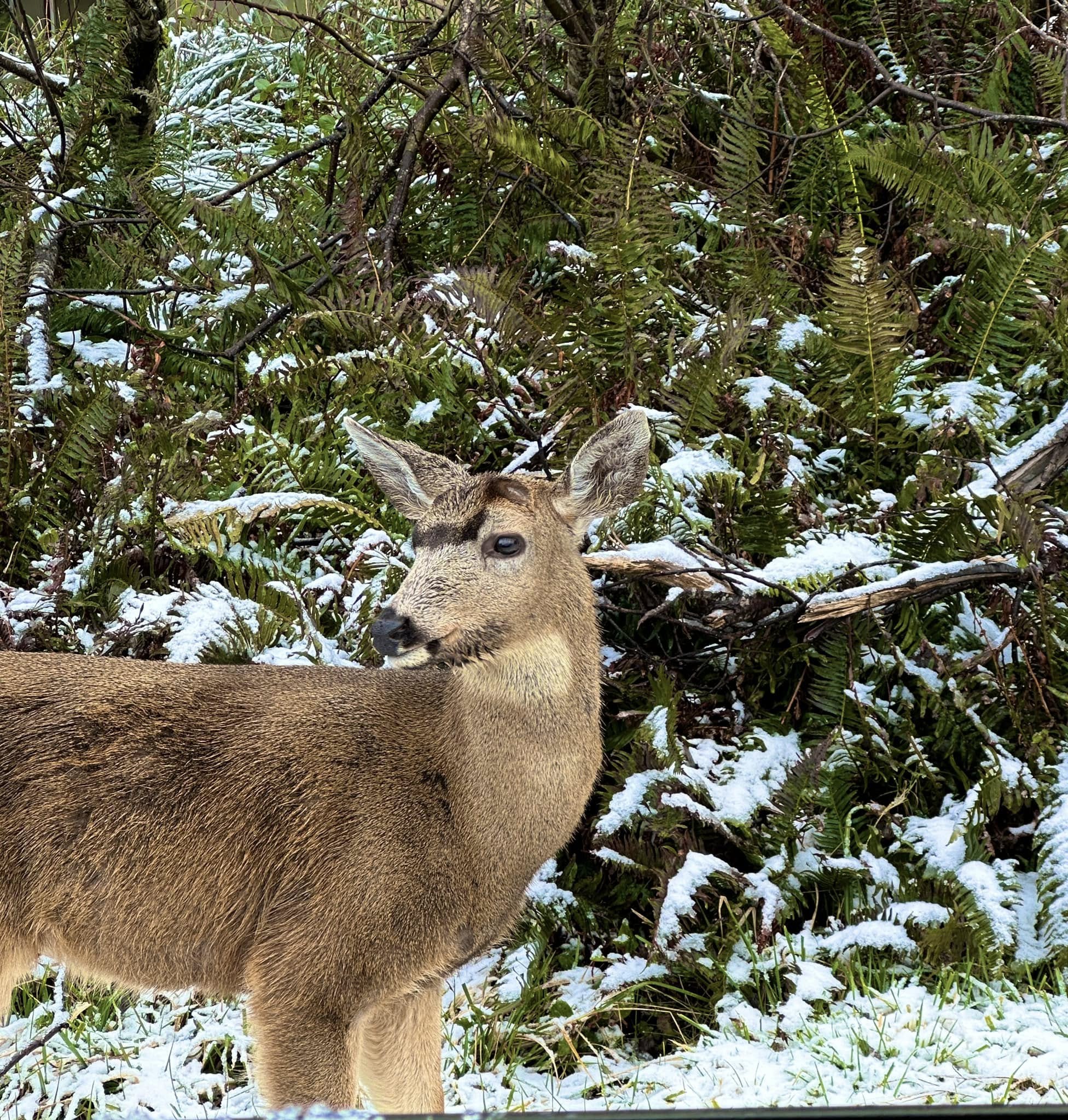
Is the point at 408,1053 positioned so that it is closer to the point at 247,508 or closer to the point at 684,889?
the point at 684,889

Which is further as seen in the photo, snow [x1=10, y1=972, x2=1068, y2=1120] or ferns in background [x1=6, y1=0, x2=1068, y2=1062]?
ferns in background [x1=6, y1=0, x2=1068, y2=1062]

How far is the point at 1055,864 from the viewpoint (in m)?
4.32

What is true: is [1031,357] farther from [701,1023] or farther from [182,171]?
[182,171]

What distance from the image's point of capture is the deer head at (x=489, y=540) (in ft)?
10.7

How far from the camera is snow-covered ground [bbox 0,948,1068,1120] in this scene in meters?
3.69

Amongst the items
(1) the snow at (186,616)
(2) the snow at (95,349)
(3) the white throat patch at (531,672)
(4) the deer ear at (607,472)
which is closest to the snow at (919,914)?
(3) the white throat patch at (531,672)

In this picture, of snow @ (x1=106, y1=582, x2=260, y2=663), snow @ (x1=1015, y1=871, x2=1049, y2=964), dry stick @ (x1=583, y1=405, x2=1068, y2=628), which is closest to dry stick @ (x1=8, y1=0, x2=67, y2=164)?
snow @ (x1=106, y1=582, x2=260, y2=663)

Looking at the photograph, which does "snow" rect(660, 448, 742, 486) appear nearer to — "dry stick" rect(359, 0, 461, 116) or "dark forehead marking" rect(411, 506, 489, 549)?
"dark forehead marking" rect(411, 506, 489, 549)

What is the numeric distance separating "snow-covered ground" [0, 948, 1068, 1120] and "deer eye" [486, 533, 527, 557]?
1.46 metres

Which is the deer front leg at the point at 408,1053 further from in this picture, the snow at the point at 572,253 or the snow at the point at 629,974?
the snow at the point at 572,253

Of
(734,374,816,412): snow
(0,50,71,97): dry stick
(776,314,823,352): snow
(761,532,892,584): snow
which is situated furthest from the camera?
(0,50,71,97): dry stick

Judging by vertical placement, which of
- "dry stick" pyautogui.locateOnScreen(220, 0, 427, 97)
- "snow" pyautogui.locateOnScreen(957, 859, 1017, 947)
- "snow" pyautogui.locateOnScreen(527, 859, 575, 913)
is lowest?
"snow" pyautogui.locateOnScreen(527, 859, 575, 913)

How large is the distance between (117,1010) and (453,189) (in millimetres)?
4286

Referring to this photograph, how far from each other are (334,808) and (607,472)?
1.07 meters
